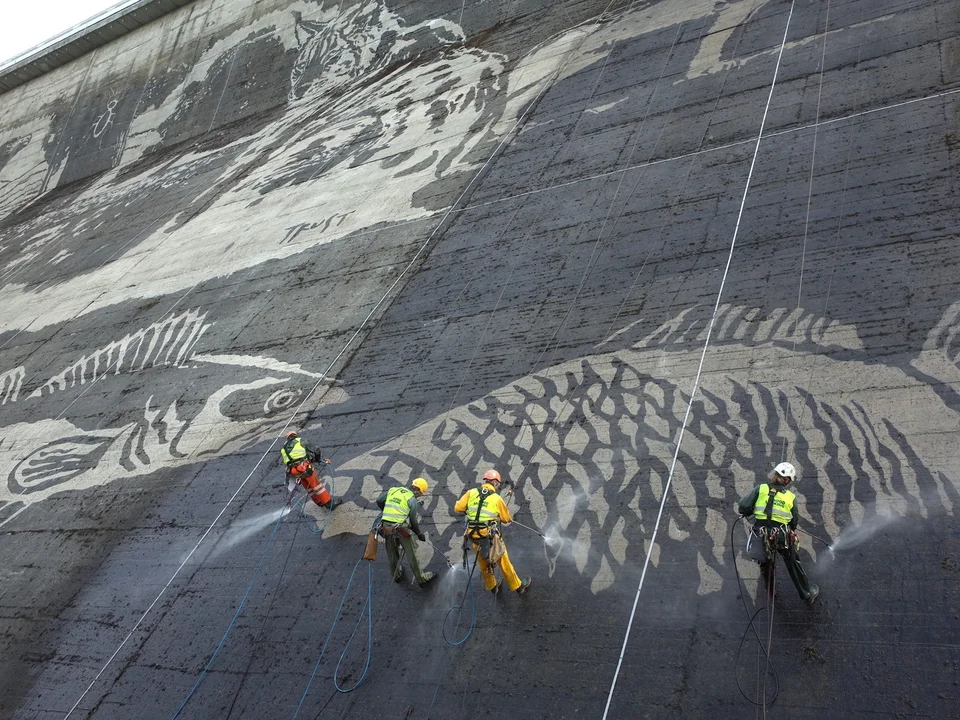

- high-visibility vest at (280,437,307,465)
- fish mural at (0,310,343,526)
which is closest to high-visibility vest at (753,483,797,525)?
high-visibility vest at (280,437,307,465)

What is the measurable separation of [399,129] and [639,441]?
12253 mm

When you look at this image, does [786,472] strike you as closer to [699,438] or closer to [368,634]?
[699,438]

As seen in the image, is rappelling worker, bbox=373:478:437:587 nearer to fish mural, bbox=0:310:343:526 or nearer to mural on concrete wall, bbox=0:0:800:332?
fish mural, bbox=0:310:343:526

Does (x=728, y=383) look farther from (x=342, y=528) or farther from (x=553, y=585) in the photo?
(x=342, y=528)

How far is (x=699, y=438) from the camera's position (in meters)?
7.25

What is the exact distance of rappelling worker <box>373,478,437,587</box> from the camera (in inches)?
262

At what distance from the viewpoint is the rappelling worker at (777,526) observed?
5422 millimetres

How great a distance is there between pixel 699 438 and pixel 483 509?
241 centimetres

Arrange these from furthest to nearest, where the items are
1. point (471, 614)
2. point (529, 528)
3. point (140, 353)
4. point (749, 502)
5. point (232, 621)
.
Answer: point (140, 353), point (232, 621), point (529, 528), point (471, 614), point (749, 502)

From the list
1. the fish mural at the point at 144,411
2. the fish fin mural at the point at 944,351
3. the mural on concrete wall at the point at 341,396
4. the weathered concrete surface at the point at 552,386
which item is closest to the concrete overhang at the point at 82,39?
the mural on concrete wall at the point at 341,396

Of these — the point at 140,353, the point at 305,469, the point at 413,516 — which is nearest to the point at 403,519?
the point at 413,516

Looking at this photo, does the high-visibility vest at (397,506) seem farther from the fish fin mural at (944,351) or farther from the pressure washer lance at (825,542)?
the fish fin mural at (944,351)

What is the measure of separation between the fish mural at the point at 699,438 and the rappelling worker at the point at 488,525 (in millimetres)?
685

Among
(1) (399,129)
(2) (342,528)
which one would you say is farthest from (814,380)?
(1) (399,129)
